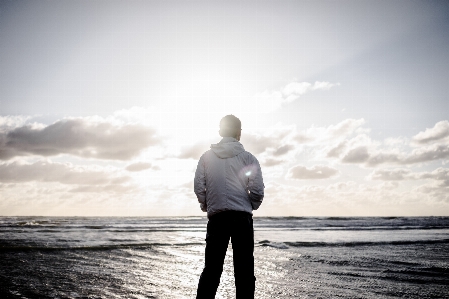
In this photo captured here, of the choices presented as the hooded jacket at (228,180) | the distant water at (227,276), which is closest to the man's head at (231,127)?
the hooded jacket at (228,180)

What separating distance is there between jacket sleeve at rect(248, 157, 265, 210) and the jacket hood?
25 cm

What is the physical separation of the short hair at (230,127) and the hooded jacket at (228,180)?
14 centimetres

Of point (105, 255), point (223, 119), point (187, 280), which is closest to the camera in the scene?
point (223, 119)

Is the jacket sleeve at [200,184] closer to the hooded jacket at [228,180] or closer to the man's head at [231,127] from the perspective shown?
the hooded jacket at [228,180]

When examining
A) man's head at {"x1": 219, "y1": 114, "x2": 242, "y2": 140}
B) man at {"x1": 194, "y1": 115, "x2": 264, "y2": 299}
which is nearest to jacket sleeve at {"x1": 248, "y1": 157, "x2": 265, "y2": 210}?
man at {"x1": 194, "y1": 115, "x2": 264, "y2": 299}

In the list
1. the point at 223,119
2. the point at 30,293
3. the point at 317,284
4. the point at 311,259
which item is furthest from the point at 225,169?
the point at 311,259

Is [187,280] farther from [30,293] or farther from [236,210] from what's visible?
[236,210]

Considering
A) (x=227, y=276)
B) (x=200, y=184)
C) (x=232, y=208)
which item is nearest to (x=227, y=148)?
(x=200, y=184)

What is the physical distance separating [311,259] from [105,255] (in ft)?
20.8

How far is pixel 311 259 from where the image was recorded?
9633 millimetres

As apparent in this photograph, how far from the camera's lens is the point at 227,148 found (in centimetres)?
347

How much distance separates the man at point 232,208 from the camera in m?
3.32

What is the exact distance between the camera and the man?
3.32m

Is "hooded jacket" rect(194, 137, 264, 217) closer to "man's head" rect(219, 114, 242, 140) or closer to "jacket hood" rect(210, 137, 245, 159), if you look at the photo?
"jacket hood" rect(210, 137, 245, 159)
